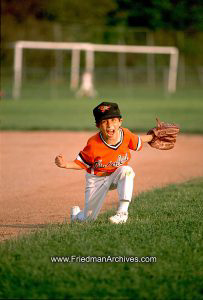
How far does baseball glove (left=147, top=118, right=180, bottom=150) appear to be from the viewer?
657 cm

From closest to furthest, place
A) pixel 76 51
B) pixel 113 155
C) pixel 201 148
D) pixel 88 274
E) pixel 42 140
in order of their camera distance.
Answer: pixel 88 274
pixel 113 155
pixel 201 148
pixel 42 140
pixel 76 51

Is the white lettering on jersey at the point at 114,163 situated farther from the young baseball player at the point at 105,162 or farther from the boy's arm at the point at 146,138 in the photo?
the boy's arm at the point at 146,138

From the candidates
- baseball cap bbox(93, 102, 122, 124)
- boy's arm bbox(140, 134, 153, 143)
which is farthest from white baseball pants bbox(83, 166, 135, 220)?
boy's arm bbox(140, 134, 153, 143)

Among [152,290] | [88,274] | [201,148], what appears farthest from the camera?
[201,148]

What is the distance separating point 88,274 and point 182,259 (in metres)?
0.73

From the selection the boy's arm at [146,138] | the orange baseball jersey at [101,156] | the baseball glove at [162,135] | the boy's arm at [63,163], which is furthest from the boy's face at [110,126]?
the baseball glove at [162,135]

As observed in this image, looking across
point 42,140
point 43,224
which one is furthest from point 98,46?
point 43,224

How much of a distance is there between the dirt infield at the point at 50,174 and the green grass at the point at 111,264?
0.82m

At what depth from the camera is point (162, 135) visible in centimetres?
658

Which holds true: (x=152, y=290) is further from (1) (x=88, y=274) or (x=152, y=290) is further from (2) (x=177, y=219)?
(2) (x=177, y=219)

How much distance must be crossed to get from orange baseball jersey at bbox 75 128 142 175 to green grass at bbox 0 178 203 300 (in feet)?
1.57

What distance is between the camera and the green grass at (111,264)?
4094mm

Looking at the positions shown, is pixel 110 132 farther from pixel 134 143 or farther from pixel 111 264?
pixel 111 264

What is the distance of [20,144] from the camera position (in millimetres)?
13633
